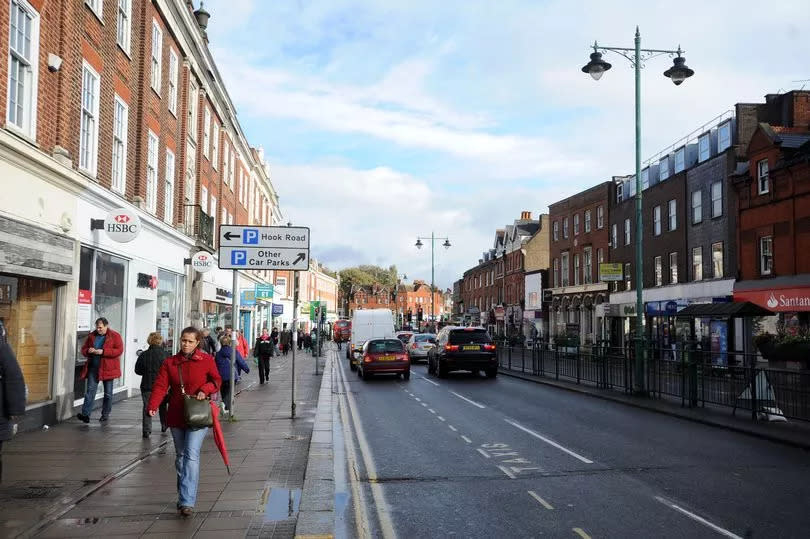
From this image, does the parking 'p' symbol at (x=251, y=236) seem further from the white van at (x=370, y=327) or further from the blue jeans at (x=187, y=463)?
the white van at (x=370, y=327)

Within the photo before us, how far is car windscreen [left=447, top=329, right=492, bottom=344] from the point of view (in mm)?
24922

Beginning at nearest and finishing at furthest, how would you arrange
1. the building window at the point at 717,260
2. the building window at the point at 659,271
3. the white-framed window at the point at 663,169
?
the building window at the point at 717,260, the building window at the point at 659,271, the white-framed window at the point at 663,169

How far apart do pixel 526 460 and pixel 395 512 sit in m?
3.10

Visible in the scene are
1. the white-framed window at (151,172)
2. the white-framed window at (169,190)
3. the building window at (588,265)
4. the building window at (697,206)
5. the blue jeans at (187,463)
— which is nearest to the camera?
the blue jeans at (187,463)

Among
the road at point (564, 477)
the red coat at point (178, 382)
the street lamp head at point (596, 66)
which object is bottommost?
the road at point (564, 477)

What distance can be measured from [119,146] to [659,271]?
30.4 meters

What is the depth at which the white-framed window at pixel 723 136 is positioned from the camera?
109ft

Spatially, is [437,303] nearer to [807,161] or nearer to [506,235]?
[506,235]

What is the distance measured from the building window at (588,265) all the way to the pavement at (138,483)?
39221 mm

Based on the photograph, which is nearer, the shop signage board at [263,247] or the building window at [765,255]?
the shop signage board at [263,247]

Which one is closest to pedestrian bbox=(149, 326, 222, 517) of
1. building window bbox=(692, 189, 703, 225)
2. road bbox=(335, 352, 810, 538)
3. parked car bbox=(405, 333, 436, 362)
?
road bbox=(335, 352, 810, 538)

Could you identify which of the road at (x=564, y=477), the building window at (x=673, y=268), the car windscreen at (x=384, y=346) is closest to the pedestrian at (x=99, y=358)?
the road at (x=564, y=477)

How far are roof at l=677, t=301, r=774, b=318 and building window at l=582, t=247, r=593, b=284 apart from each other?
21634 millimetres

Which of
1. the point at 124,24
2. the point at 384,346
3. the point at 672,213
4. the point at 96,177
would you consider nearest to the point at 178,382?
the point at 96,177
